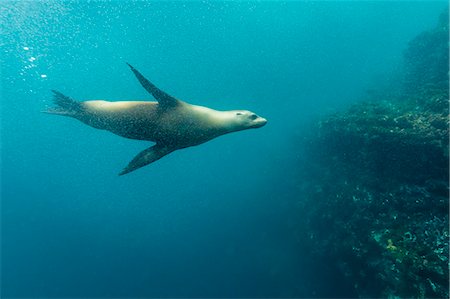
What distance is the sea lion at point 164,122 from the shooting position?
271cm

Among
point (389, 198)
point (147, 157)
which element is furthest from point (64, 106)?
point (389, 198)

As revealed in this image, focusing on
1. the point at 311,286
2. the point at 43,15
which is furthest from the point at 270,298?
the point at 43,15

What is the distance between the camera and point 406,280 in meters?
7.00

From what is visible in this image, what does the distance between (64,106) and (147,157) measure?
4.35 ft

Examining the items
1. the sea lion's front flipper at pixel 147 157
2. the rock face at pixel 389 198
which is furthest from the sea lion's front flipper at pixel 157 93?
the rock face at pixel 389 198

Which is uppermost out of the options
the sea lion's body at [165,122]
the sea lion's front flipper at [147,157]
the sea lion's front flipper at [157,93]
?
the sea lion's front flipper at [157,93]

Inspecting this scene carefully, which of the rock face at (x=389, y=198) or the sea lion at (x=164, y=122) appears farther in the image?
the rock face at (x=389, y=198)

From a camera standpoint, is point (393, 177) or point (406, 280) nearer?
point (406, 280)

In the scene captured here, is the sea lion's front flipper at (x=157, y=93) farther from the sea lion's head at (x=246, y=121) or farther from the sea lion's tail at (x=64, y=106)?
the sea lion's tail at (x=64, y=106)

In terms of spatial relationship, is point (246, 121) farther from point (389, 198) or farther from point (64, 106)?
point (389, 198)

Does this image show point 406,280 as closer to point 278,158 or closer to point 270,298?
point 270,298

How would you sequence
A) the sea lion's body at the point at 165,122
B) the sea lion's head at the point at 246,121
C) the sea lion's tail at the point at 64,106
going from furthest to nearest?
1. the sea lion's tail at the point at 64,106
2. the sea lion's head at the point at 246,121
3. the sea lion's body at the point at 165,122

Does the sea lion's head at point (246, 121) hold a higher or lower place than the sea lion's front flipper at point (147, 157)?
higher

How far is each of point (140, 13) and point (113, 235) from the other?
2584cm
